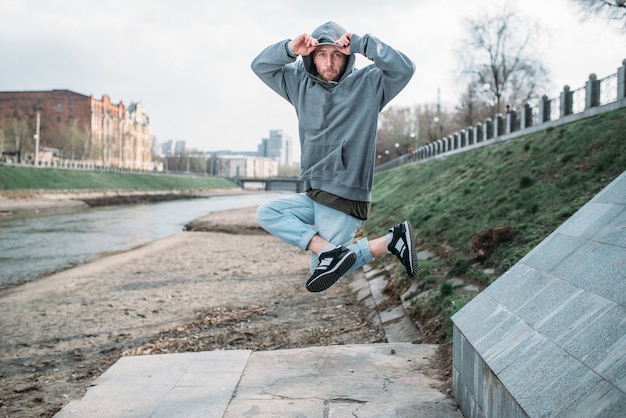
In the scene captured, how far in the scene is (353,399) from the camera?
427 cm

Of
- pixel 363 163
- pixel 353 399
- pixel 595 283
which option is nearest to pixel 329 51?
pixel 363 163

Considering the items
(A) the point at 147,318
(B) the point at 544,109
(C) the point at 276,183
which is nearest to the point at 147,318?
(A) the point at 147,318

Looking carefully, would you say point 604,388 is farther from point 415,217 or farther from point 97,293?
point 97,293

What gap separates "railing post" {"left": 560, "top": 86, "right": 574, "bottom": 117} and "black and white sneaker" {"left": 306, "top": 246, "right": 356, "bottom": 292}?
17.8 metres

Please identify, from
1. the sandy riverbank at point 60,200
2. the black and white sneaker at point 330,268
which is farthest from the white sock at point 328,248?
the sandy riverbank at point 60,200

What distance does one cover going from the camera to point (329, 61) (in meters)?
3.40

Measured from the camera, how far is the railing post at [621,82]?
14.5 meters

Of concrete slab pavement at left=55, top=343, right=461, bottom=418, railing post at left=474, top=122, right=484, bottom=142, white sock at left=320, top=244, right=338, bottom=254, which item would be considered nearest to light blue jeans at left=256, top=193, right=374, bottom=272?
white sock at left=320, top=244, right=338, bottom=254

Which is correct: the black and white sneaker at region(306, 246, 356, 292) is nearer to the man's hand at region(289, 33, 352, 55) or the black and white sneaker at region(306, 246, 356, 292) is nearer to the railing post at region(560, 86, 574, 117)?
the man's hand at region(289, 33, 352, 55)

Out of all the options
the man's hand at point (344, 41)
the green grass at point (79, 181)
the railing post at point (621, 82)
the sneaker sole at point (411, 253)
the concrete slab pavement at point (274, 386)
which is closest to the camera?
the man's hand at point (344, 41)

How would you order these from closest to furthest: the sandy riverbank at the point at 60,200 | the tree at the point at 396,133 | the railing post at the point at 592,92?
1. the railing post at the point at 592,92
2. the sandy riverbank at the point at 60,200
3. the tree at the point at 396,133

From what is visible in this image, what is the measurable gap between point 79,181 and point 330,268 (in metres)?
60.3

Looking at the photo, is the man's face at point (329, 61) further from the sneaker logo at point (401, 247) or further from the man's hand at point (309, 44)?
the sneaker logo at point (401, 247)

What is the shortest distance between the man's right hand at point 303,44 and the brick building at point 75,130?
214 feet
